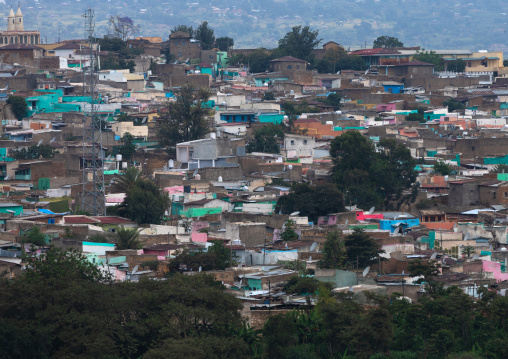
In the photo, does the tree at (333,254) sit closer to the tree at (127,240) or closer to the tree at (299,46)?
the tree at (127,240)

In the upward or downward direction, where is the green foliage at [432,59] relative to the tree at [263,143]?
upward

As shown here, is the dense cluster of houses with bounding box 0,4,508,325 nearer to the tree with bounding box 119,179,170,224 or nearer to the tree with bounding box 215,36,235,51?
the tree with bounding box 119,179,170,224

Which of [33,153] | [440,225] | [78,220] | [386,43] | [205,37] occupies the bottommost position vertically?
[440,225]

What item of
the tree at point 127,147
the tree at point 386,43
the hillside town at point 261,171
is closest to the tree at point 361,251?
the hillside town at point 261,171

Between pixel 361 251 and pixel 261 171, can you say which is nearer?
pixel 361 251

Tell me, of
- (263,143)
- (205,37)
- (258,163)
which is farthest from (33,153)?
(205,37)

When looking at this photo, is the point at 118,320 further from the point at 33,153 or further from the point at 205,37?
the point at 205,37
